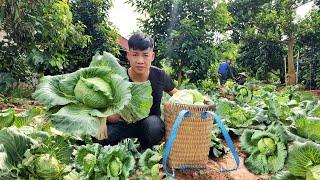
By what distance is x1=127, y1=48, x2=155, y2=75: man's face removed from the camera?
309 cm

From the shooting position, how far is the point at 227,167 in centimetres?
315

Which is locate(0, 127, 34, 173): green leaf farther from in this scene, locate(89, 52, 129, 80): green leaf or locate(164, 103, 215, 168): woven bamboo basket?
locate(164, 103, 215, 168): woven bamboo basket

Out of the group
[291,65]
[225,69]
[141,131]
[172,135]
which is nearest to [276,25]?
[291,65]

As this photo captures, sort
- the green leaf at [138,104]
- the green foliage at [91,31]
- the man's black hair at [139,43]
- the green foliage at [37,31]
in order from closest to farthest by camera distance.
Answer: the green leaf at [138,104], the man's black hair at [139,43], the green foliage at [37,31], the green foliage at [91,31]

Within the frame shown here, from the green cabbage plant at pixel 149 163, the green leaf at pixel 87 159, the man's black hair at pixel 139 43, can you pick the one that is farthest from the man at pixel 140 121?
the green leaf at pixel 87 159

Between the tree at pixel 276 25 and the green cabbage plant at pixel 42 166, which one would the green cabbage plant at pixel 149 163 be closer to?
the green cabbage plant at pixel 42 166

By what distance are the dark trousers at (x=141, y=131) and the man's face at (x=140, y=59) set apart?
1.32 feet

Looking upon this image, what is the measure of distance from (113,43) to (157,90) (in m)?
7.87

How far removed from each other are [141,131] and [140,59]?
0.61 metres

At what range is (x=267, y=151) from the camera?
10.3ft

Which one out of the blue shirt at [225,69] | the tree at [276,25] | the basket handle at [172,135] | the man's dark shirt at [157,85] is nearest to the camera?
the basket handle at [172,135]

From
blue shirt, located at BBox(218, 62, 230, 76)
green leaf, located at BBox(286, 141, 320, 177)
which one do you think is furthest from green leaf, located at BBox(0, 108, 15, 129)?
blue shirt, located at BBox(218, 62, 230, 76)

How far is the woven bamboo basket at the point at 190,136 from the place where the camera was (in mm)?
2723

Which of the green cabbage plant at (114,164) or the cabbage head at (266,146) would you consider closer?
the green cabbage plant at (114,164)
